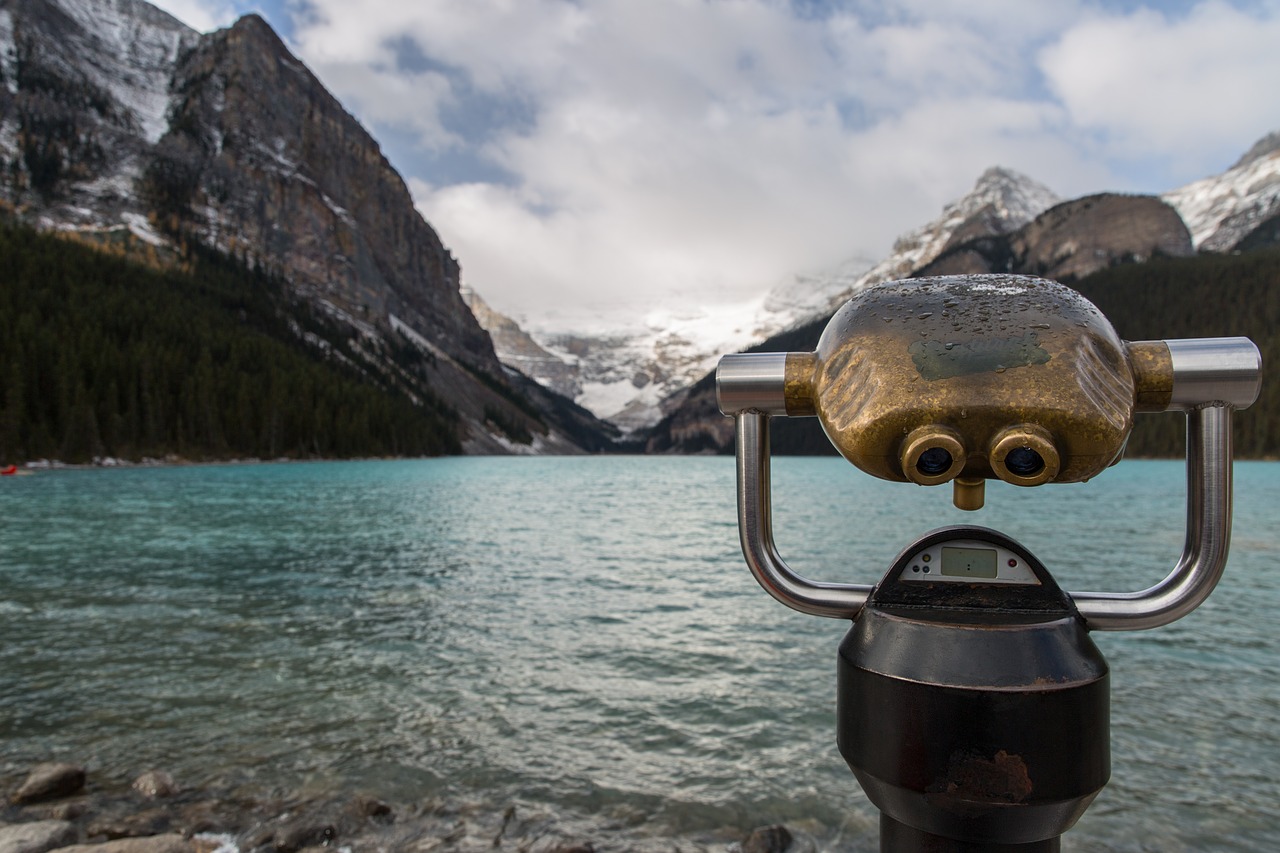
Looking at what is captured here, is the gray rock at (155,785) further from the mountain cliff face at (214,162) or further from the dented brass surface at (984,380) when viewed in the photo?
the mountain cliff face at (214,162)

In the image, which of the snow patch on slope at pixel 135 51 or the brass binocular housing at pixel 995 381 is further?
the snow patch on slope at pixel 135 51

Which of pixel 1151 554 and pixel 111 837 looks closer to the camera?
pixel 111 837

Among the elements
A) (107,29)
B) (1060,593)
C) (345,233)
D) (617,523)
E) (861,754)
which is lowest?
(617,523)

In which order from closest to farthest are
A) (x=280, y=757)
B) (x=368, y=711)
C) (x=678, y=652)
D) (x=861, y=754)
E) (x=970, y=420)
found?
(x=970, y=420)
(x=861, y=754)
(x=280, y=757)
(x=368, y=711)
(x=678, y=652)

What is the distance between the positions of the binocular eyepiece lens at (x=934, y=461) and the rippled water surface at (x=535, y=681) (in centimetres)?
564

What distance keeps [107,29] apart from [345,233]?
7859 cm

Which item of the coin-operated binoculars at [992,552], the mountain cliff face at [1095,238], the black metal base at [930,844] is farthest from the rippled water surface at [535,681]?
the mountain cliff face at [1095,238]

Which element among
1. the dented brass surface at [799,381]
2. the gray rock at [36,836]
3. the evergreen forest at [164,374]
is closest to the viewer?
the dented brass surface at [799,381]

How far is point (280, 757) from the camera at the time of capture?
7059mm

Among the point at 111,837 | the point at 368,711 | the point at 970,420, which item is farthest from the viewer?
the point at 368,711

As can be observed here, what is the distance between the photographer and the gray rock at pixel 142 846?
4.87 m

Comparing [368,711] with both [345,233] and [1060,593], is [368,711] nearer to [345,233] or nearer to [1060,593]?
[1060,593]

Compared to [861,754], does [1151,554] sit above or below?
below

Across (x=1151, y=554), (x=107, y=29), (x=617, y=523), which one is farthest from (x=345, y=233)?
(x=1151, y=554)
